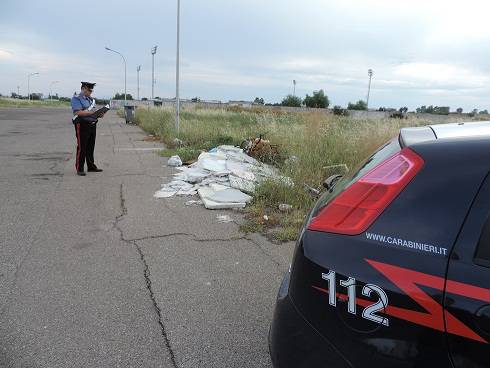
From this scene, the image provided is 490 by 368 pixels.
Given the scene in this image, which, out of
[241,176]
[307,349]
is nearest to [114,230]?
[241,176]

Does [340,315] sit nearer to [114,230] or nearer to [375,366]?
[375,366]

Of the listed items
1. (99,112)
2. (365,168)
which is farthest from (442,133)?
(99,112)

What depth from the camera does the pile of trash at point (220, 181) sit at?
678cm

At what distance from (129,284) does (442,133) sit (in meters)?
2.91

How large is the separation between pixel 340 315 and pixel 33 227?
478 centimetres

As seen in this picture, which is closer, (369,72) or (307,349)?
(307,349)

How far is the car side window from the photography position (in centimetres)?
144

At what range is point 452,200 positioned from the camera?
157 cm

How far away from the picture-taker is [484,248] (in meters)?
1.45

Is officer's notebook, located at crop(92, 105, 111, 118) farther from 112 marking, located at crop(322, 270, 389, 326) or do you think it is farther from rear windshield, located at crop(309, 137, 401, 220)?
112 marking, located at crop(322, 270, 389, 326)

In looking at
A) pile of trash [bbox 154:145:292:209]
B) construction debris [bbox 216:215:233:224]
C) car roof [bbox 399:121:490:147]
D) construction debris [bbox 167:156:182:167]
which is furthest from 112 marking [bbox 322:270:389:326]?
construction debris [bbox 167:156:182:167]

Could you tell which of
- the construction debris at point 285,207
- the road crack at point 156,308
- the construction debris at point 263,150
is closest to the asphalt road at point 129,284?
the road crack at point 156,308

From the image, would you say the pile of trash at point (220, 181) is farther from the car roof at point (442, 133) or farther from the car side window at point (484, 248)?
the car side window at point (484, 248)

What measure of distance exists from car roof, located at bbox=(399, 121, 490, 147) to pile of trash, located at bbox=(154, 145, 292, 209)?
176 inches
